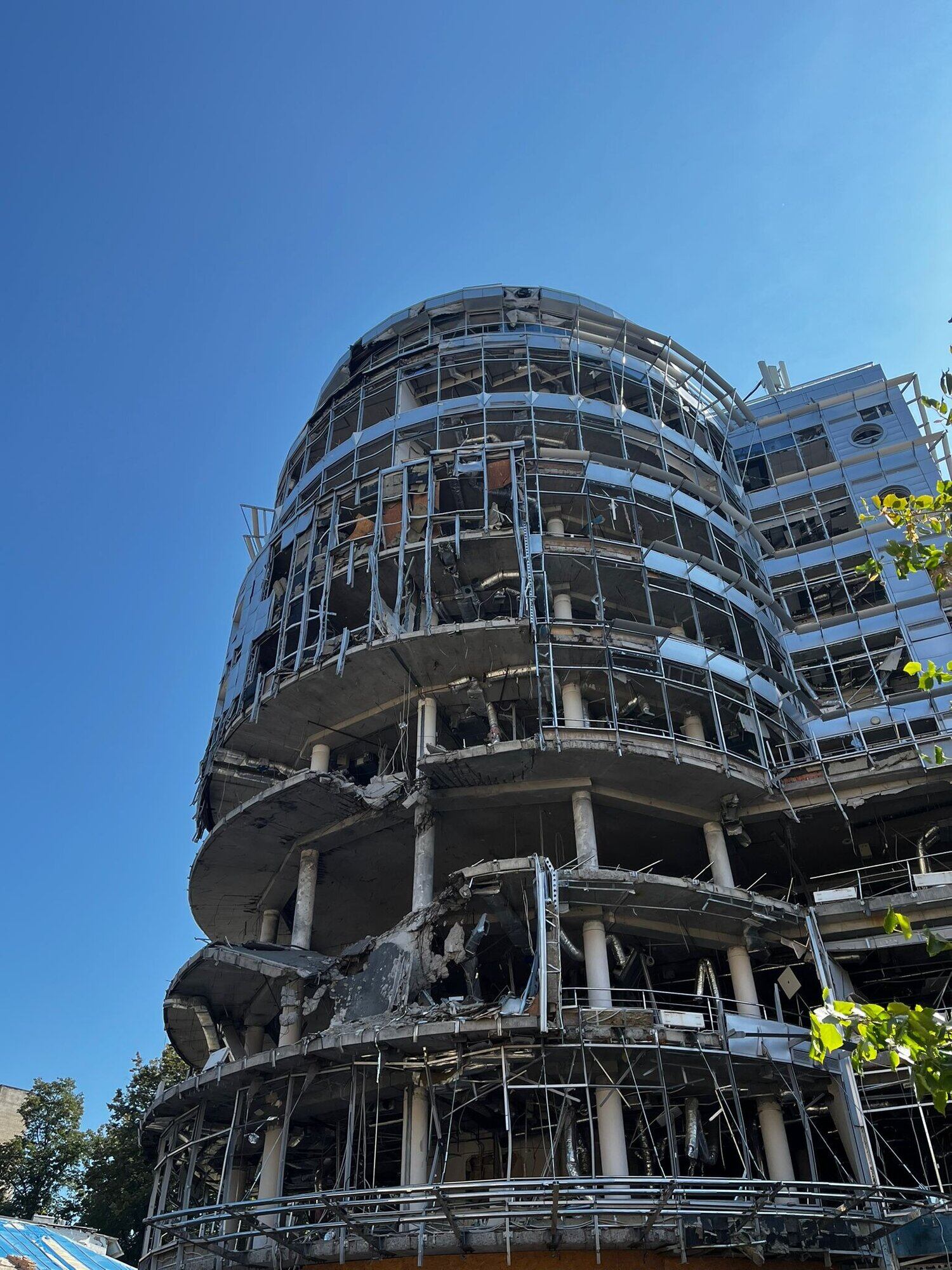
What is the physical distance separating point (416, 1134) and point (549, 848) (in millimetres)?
10221

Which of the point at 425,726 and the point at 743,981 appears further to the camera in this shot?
the point at 425,726

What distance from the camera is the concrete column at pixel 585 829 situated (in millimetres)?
24281

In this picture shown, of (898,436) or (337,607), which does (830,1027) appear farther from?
(898,436)

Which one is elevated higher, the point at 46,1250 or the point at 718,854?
the point at 718,854

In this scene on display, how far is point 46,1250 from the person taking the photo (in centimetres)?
2370

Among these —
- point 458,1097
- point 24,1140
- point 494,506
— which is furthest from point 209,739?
point 24,1140

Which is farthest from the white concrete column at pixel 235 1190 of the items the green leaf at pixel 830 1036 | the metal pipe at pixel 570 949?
the green leaf at pixel 830 1036

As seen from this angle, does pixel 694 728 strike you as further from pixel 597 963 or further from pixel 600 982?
pixel 600 982

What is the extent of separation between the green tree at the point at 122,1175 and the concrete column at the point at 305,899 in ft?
47.2

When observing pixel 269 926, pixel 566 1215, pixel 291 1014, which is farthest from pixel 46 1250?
pixel 566 1215

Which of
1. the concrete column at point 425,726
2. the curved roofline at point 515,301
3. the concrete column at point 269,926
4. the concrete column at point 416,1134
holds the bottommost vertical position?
the concrete column at point 416,1134

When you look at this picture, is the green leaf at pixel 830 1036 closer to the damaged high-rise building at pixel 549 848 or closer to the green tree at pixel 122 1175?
the damaged high-rise building at pixel 549 848

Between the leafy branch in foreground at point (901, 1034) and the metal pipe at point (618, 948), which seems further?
the metal pipe at point (618, 948)

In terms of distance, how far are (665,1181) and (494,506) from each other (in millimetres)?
19265
